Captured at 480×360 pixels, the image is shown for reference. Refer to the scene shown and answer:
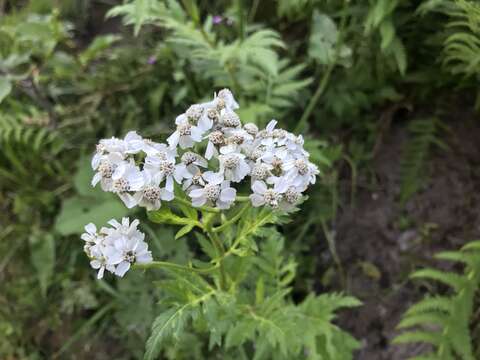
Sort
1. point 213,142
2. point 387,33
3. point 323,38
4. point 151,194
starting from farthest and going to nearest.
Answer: point 323,38
point 387,33
point 213,142
point 151,194

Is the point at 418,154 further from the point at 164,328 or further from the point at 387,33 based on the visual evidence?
the point at 164,328

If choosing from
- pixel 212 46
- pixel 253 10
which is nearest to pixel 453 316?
pixel 212 46

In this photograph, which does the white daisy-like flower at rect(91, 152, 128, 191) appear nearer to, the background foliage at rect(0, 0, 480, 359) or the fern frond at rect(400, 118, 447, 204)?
the background foliage at rect(0, 0, 480, 359)

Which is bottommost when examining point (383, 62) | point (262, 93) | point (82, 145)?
point (82, 145)

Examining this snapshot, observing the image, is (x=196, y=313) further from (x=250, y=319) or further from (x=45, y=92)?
(x=45, y=92)

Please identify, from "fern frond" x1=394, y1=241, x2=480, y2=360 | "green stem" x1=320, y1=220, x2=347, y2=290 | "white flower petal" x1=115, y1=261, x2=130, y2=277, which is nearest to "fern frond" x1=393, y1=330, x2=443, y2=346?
"fern frond" x1=394, y1=241, x2=480, y2=360

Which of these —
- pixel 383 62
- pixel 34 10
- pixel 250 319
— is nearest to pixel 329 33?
pixel 383 62
